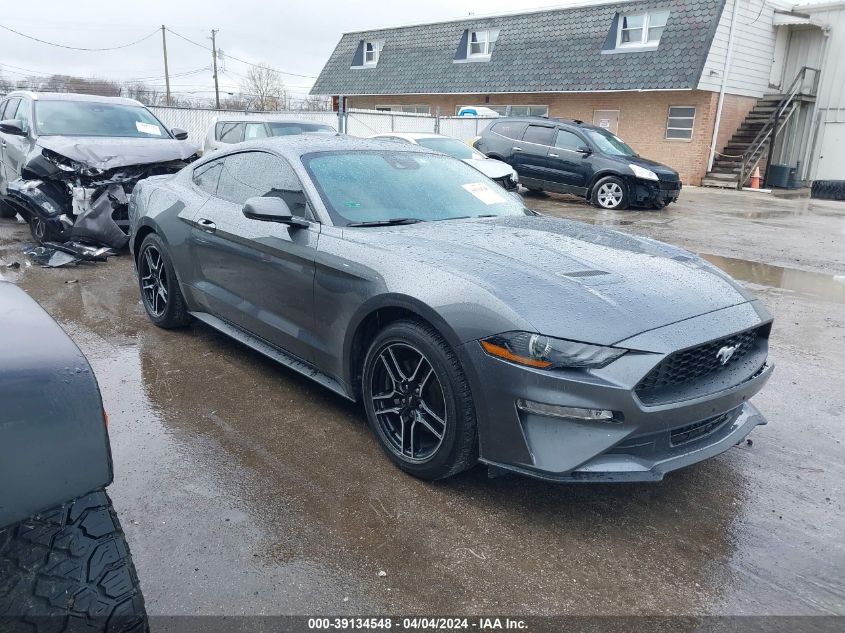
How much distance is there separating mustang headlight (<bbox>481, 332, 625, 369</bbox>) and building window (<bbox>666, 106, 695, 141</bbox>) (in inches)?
784

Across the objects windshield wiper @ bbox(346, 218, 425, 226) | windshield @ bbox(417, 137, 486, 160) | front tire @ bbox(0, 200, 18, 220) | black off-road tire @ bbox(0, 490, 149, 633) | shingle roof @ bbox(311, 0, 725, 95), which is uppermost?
shingle roof @ bbox(311, 0, 725, 95)

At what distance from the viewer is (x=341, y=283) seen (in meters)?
3.34

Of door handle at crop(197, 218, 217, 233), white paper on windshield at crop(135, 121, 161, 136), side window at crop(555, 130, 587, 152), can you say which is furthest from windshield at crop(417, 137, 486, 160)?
door handle at crop(197, 218, 217, 233)

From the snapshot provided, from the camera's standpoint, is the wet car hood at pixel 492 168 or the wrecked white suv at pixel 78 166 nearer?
the wrecked white suv at pixel 78 166

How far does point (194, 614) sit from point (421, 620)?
2.59 feet

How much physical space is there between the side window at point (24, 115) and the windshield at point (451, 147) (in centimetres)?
696

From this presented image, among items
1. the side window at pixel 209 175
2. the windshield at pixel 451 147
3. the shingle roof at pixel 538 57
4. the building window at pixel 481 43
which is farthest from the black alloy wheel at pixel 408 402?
the building window at pixel 481 43

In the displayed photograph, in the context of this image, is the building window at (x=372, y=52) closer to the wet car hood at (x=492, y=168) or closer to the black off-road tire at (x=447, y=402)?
the wet car hood at (x=492, y=168)

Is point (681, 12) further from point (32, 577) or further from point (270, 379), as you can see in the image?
point (32, 577)

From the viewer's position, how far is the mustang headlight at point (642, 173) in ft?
43.3

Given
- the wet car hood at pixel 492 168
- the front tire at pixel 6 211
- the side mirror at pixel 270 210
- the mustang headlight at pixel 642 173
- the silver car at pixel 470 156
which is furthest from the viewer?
the mustang headlight at pixel 642 173

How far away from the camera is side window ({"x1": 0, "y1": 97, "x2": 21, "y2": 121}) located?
30.5ft

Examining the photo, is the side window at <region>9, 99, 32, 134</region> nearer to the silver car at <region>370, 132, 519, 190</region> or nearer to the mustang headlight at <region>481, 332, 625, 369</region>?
the silver car at <region>370, 132, 519, 190</region>

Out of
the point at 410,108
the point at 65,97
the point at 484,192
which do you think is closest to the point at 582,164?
the point at 65,97
